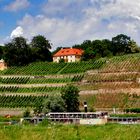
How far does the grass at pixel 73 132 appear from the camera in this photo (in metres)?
36.2

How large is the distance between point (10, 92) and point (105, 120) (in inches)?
1259

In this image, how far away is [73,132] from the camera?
3800 cm

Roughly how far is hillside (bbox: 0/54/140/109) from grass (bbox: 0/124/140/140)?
74.1ft

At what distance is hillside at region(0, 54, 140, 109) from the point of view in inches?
2532

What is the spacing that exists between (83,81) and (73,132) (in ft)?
107

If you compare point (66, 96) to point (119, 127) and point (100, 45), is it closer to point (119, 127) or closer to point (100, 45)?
point (119, 127)

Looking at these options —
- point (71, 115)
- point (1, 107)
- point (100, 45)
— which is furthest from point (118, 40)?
point (71, 115)

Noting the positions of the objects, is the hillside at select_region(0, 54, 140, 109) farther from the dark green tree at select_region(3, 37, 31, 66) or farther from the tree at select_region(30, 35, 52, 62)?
the tree at select_region(30, 35, 52, 62)

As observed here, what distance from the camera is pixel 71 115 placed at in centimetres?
5144

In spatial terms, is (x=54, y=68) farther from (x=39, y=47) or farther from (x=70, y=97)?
(x=70, y=97)

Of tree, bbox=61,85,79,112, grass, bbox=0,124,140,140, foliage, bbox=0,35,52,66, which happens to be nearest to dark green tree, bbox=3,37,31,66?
foliage, bbox=0,35,52,66

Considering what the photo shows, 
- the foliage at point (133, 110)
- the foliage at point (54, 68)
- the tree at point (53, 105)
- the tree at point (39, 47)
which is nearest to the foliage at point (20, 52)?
the tree at point (39, 47)

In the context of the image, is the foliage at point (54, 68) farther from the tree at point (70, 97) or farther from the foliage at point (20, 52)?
the tree at point (70, 97)

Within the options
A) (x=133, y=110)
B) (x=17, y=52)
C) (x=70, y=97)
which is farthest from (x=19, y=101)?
(x=17, y=52)
